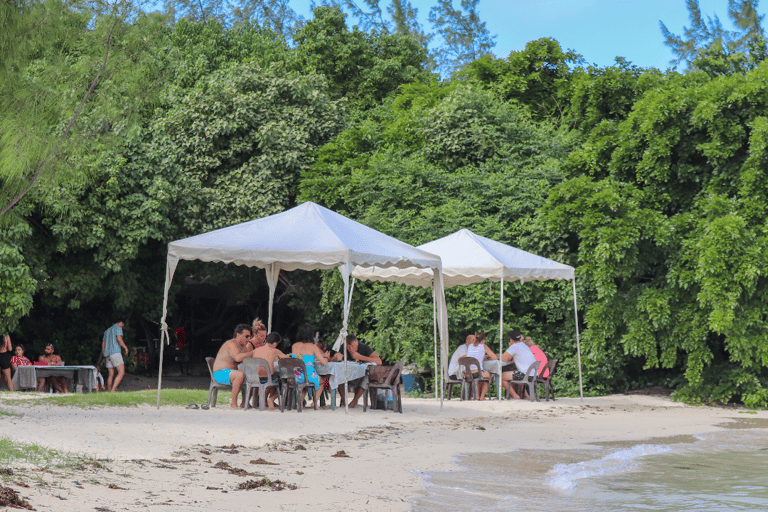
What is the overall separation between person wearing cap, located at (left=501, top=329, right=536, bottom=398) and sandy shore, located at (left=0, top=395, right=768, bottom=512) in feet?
2.97

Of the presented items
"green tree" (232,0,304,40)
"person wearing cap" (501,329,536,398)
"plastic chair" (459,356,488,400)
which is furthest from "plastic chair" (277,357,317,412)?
"green tree" (232,0,304,40)

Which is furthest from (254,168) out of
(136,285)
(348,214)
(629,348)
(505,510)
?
(505,510)

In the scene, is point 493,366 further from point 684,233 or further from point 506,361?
point 684,233

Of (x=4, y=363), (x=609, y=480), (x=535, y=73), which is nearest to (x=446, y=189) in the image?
(x=535, y=73)

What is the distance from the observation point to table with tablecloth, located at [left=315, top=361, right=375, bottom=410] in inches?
426

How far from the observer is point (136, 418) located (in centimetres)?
909

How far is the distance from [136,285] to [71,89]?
36.4 feet

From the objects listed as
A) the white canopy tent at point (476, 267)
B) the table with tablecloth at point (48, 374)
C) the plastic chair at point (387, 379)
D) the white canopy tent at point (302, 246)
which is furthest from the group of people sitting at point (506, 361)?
the table with tablecloth at point (48, 374)

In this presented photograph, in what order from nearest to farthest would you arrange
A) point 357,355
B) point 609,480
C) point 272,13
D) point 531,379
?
1. point 609,480
2. point 357,355
3. point 531,379
4. point 272,13

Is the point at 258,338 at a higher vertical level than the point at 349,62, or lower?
lower

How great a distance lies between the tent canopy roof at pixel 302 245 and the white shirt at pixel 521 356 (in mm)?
3289

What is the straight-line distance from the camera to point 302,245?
413 inches

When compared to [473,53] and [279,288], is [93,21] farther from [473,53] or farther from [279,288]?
[473,53]

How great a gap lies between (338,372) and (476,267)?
3.52 metres
